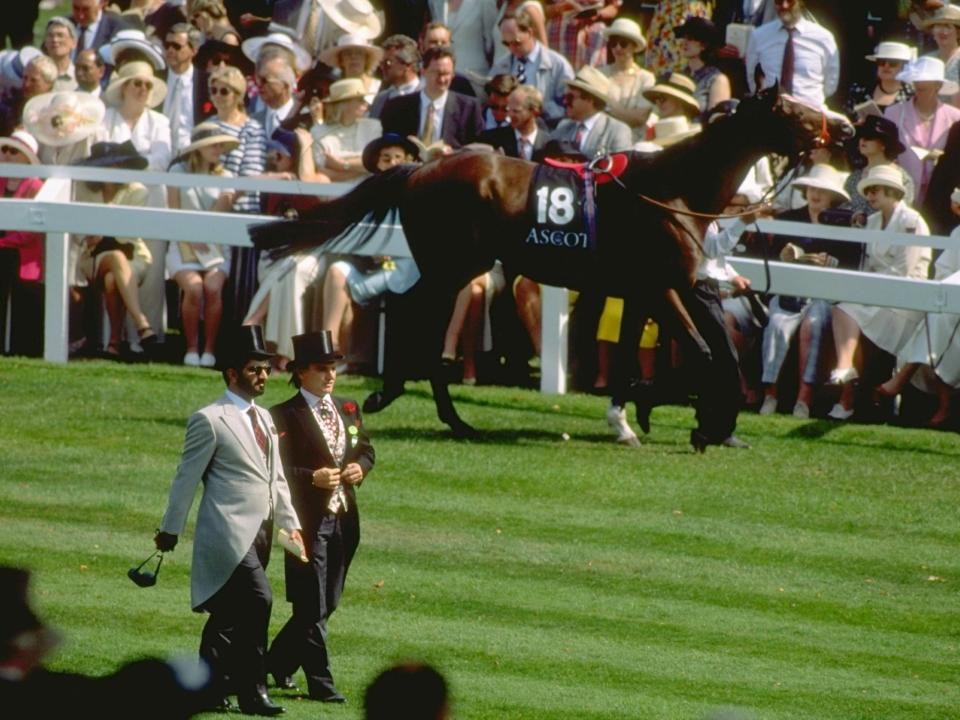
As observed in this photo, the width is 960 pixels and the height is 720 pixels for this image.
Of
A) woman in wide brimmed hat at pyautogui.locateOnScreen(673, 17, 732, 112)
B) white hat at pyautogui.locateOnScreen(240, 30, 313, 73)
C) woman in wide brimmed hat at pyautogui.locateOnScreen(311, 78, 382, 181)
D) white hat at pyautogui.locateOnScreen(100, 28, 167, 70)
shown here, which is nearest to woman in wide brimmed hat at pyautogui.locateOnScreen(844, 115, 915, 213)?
woman in wide brimmed hat at pyautogui.locateOnScreen(673, 17, 732, 112)

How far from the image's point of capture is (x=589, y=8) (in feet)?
62.5

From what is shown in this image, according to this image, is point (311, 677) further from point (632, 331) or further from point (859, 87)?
point (859, 87)

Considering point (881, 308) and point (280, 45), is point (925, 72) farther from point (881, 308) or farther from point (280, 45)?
point (280, 45)

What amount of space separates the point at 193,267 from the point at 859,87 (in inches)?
238

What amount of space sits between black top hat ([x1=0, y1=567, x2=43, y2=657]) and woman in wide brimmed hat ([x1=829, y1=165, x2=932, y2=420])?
1142 cm

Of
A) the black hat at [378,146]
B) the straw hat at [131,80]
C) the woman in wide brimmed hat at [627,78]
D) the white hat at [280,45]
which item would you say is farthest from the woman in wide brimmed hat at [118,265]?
the woman in wide brimmed hat at [627,78]

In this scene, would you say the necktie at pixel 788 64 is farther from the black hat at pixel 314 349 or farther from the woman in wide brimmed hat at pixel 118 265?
the black hat at pixel 314 349

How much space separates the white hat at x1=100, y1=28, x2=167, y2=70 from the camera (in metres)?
19.1

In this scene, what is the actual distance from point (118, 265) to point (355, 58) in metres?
3.01

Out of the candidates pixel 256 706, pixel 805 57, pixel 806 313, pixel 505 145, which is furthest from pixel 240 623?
pixel 805 57

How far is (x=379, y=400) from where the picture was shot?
47.2 ft

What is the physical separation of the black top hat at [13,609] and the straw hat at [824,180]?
39.5 feet

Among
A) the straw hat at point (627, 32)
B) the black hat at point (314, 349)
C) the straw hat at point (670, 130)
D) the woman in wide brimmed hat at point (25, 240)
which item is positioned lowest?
the woman in wide brimmed hat at point (25, 240)

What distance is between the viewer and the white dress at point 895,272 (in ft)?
48.9
